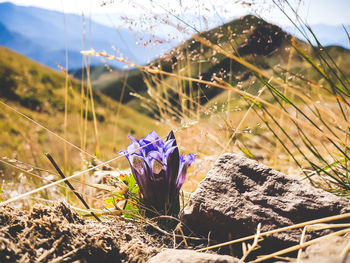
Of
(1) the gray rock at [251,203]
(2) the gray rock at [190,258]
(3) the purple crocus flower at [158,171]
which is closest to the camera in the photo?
(2) the gray rock at [190,258]

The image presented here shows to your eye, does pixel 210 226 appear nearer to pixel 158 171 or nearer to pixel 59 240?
pixel 158 171

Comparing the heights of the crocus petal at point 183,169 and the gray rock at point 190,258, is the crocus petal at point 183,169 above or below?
above

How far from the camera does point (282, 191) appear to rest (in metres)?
0.94

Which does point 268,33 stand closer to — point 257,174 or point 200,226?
point 257,174

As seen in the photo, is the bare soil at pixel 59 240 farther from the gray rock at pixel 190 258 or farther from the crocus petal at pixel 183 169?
the crocus petal at pixel 183 169

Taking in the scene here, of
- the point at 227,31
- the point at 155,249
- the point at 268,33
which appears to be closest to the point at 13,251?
the point at 155,249

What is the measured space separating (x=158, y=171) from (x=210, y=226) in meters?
0.26

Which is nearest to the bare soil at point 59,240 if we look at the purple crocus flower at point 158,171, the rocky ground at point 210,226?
the rocky ground at point 210,226

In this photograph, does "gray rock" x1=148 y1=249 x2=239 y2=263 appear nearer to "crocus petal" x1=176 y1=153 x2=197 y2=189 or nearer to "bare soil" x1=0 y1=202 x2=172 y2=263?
"bare soil" x1=0 y1=202 x2=172 y2=263

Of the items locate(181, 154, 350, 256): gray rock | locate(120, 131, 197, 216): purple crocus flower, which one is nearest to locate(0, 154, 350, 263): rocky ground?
locate(181, 154, 350, 256): gray rock

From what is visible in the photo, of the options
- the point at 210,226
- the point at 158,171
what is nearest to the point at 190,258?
the point at 210,226

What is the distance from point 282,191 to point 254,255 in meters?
0.22

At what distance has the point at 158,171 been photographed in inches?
41.1

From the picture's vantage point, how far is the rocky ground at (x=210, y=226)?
0.73 metres
